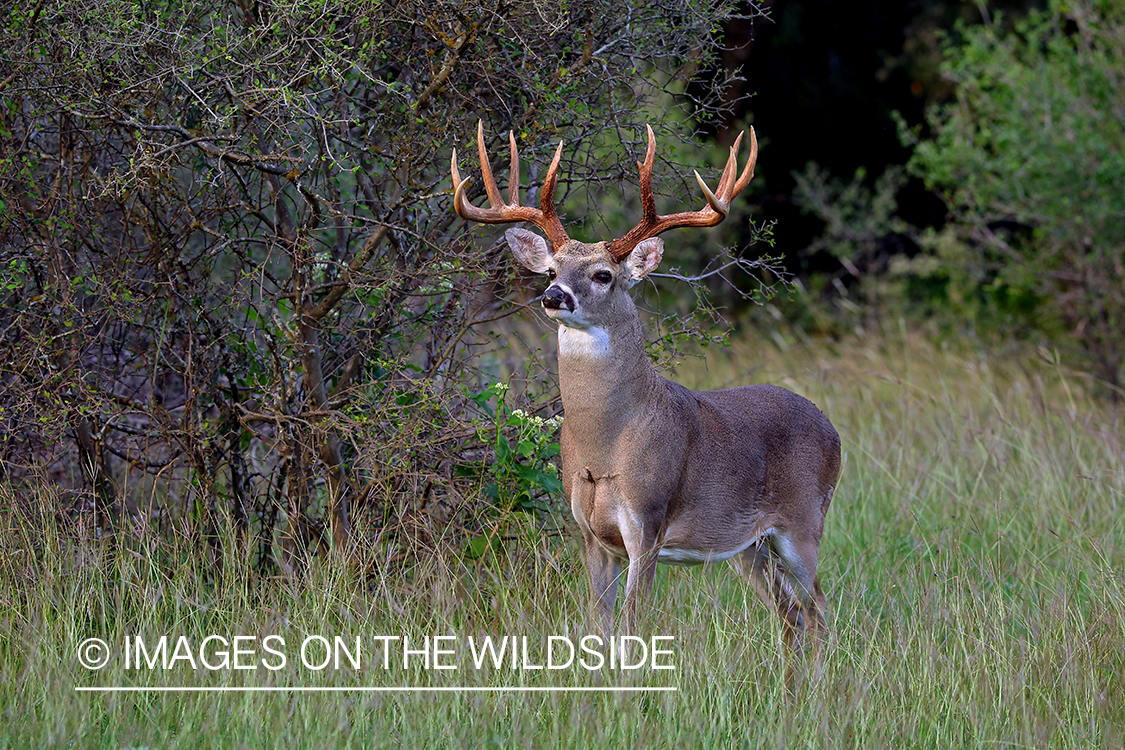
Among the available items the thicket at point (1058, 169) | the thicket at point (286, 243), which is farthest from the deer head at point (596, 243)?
the thicket at point (1058, 169)

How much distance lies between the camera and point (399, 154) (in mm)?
4832

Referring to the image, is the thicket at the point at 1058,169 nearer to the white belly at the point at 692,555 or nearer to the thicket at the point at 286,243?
the thicket at the point at 286,243

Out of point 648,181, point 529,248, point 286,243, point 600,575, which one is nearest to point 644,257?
point 648,181

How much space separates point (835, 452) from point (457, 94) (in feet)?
6.97

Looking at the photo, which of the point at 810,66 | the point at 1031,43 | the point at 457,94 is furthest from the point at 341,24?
the point at 810,66

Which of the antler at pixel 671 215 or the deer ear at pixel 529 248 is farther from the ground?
the antler at pixel 671 215

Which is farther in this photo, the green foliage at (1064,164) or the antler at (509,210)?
the green foliage at (1064,164)

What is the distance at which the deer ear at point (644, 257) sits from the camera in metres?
4.42

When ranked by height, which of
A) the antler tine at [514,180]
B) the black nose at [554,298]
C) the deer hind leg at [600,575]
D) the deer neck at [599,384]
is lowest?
the deer hind leg at [600,575]

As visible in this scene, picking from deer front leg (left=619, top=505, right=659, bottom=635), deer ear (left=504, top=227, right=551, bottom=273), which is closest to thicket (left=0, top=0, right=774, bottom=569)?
deer ear (left=504, top=227, right=551, bottom=273)

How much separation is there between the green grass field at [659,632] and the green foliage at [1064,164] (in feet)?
13.2

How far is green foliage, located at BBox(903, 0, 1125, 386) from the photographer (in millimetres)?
9719

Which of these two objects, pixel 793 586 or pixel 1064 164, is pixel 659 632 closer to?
pixel 793 586

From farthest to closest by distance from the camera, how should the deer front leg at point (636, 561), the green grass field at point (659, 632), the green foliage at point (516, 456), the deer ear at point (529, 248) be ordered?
the green foliage at point (516, 456), the deer ear at point (529, 248), the deer front leg at point (636, 561), the green grass field at point (659, 632)
